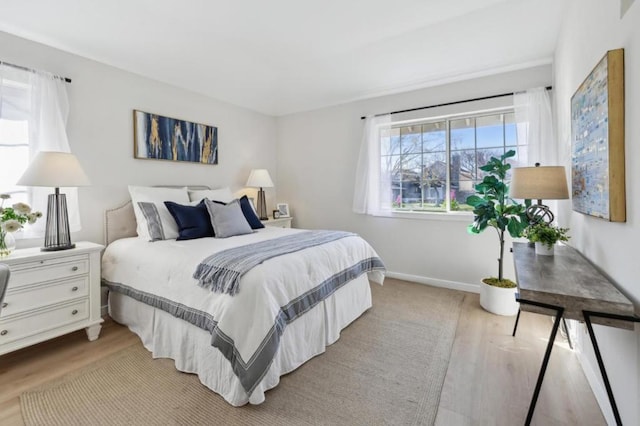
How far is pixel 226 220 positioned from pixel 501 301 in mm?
2731

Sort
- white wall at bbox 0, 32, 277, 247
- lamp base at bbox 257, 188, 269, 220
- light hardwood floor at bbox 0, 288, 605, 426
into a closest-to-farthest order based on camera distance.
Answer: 1. light hardwood floor at bbox 0, 288, 605, 426
2. white wall at bbox 0, 32, 277, 247
3. lamp base at bbox 257, 188, 269, 220

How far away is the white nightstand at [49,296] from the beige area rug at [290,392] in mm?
434

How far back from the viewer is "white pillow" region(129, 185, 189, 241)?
8.79 feet

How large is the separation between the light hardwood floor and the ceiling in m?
2.49

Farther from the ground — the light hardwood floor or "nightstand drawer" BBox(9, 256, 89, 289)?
"nightstand drawer" BBox(9, 256, 89, 289)

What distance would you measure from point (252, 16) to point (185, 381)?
2.58m

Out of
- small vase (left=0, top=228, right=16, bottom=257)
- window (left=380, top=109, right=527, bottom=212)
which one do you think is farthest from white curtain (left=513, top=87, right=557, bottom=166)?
small vase (left=0, top=228, right=16, bottom=257)

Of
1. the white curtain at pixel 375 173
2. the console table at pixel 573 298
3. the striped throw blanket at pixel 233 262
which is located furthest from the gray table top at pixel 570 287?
the white curtain at pixel 375 173

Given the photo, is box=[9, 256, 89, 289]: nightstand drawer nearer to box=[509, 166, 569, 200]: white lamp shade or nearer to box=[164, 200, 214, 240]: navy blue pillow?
box=[164, 200, 214, 240]: navy blue pillow

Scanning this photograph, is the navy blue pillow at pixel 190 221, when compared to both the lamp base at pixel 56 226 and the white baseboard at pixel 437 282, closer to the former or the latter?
the lamp base at pixel 56 226

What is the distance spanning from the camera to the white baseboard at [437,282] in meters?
3.35

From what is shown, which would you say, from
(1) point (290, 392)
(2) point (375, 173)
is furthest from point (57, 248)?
(2) point (375, 173)

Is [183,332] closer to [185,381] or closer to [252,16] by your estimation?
[185,381]

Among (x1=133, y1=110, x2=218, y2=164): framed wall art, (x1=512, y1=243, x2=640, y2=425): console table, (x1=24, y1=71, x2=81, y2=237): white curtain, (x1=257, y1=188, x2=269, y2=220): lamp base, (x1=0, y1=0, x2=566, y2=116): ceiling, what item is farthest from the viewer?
(x1=257, y1=188, x2=269, y2=220): lamp base
